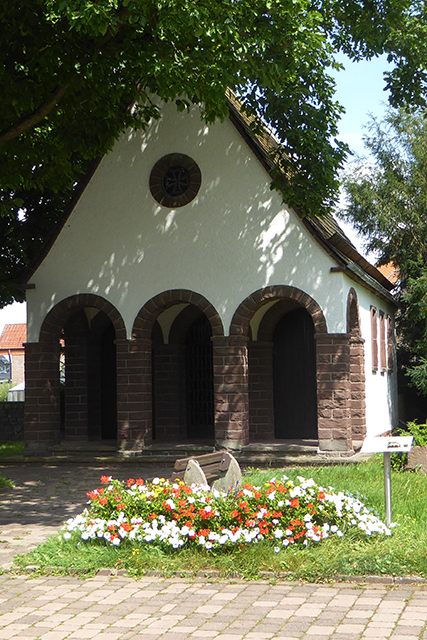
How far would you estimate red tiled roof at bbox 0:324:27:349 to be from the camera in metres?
71.6

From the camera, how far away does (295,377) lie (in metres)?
19.4

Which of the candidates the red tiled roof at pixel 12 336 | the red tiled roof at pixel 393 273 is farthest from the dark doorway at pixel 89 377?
the red tiled roof at pixel 12 336

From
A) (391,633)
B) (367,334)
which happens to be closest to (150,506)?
(391,633)

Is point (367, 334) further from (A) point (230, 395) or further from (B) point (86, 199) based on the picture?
(B) point (86, 199)

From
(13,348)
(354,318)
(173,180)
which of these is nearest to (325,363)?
(354,318)

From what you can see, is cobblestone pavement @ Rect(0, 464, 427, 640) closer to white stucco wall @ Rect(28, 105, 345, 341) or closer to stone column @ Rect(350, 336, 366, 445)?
white stucco wall @ Rect(28, 105, 345, 341)

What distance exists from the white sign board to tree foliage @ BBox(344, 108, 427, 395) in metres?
14.7

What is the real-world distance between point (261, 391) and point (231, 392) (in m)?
2.43

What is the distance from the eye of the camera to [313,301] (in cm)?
1631

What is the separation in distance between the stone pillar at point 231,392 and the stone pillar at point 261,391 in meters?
2.10

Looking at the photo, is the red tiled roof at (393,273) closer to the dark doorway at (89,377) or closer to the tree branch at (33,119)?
the dark doorway at (89,377)

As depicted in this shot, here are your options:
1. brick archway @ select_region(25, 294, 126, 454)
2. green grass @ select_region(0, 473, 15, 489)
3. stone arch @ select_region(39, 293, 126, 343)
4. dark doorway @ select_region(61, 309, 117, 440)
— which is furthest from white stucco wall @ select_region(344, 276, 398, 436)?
green grass @ select_region(0, 473, 15, 489)

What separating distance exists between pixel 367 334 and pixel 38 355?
754 cm

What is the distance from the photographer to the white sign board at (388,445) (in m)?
8.22
